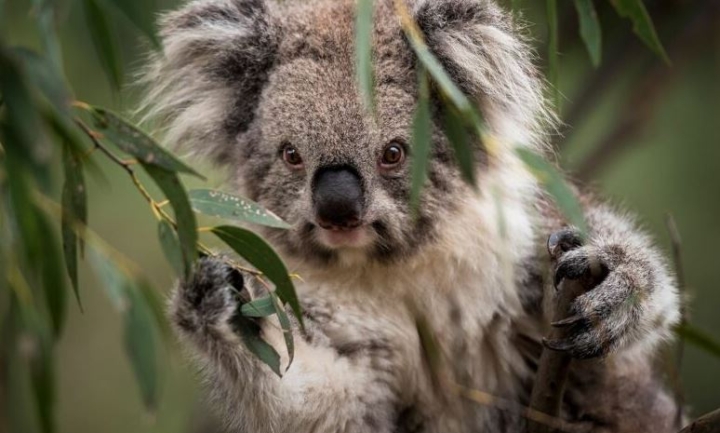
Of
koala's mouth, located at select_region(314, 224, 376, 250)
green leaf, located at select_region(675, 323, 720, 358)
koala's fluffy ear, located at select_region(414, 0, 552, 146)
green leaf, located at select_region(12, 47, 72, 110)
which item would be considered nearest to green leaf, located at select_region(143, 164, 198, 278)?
green leaf, located at select_region(12, 47, 72, 110)

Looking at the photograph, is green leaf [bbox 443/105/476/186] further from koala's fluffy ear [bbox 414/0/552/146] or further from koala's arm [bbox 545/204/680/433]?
koala's fluffy ear [bbox 414/0/552/146]

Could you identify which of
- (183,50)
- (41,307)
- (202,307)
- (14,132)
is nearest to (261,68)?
(183,50)

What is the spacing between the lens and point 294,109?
114 inches

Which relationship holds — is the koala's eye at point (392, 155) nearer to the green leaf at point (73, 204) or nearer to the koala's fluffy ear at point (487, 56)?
the koala's fluffy ear at point (487, 56)

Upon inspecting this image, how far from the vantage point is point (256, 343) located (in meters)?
2.47

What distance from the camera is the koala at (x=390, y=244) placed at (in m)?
2.74

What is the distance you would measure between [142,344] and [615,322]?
112cm

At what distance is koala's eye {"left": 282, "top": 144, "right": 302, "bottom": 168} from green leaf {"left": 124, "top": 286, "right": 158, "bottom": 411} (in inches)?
30.3

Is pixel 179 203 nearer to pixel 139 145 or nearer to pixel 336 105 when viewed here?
pixel 139 145

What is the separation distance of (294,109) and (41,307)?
850mm

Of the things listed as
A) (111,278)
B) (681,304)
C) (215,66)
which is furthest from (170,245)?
(681,304)

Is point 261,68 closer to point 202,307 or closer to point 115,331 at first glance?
point 202,307

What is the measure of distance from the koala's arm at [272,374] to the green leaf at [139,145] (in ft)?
2.01

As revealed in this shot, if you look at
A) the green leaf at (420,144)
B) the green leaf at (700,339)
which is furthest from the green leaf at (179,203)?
the green leaf at (700,339)
